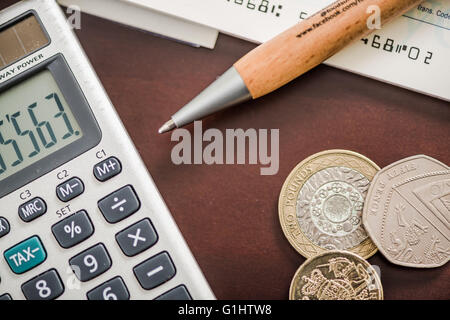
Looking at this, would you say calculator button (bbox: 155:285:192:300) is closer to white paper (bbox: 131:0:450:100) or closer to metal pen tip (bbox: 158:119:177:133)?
metal pen tip (bbox: 158:119:177:133)

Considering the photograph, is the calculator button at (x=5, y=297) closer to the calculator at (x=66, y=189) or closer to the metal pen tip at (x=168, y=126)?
the calculator at (x=66, y=189)

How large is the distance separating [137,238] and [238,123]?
156 mm

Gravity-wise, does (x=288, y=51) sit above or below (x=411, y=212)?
above

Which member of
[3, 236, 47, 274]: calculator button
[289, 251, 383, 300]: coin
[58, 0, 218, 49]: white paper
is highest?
[58, 0, 218, 49]: white paper

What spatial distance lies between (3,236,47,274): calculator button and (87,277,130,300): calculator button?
60 millimetres

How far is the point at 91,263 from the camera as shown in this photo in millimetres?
399

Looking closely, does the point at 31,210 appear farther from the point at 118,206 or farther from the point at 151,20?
the point at 151,20

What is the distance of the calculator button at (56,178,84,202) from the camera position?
0.40m

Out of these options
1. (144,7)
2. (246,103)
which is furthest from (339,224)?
(144,7)

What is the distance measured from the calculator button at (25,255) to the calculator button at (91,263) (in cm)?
3

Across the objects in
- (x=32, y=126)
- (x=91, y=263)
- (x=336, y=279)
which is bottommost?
(x=336, y=279)

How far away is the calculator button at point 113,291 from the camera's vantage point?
0.40m

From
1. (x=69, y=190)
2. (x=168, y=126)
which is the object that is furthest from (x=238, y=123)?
(x=69, y=190)

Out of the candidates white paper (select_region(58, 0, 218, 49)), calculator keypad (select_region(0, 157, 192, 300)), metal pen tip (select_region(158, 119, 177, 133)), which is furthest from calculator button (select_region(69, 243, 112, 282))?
white paper (select_region(58, 0, 218, 49))
